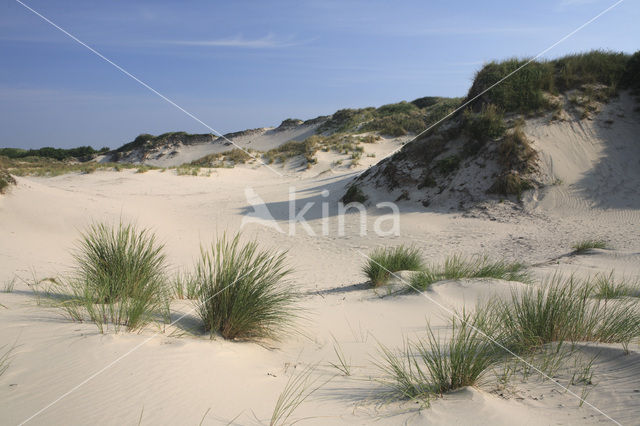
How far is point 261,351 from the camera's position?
3137 mm

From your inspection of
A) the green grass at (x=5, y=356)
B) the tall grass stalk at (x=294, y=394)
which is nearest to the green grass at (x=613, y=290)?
the tall grass stalk at (x=294, y=394)

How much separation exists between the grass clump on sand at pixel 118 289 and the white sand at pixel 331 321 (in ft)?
0.65

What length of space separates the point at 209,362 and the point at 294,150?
26.9 metres

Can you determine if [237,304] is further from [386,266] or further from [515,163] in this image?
[515,163]

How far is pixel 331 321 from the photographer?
4.25 meters

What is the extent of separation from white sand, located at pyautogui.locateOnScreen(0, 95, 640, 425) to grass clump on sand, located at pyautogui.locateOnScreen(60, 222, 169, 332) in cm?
20

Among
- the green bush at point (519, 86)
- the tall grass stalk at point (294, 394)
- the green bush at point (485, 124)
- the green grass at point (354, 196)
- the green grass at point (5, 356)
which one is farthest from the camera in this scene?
the green grass at point (354, 196)

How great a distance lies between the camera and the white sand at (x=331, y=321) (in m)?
2.07

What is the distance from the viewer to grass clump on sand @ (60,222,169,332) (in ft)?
10.00

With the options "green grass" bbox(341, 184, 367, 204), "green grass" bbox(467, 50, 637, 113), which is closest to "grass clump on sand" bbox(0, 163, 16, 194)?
"green grass" bbox(341, 184, 367, 204)

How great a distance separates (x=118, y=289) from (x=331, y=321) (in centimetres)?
228

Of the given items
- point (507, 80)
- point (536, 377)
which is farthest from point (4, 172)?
point (507, 80)

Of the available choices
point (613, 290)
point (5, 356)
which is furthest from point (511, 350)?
point (5, 356)

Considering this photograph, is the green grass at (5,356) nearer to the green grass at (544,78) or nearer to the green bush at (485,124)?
the green bush at (485,124)
